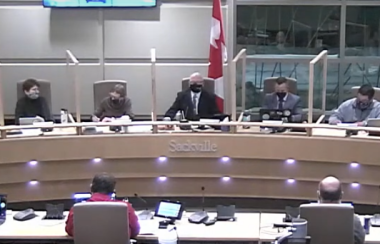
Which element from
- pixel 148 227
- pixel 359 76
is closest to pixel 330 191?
pixel 148 227

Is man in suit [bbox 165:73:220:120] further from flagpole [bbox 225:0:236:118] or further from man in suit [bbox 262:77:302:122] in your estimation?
flagpole [bbox 225:0:236:118]

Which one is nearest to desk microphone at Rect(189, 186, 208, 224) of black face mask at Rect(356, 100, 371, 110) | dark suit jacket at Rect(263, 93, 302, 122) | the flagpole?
dark suit jacket at Rect(263, 93, 302, 122)

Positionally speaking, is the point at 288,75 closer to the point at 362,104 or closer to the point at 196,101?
the point at 196,101

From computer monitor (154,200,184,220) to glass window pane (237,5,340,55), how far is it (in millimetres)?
4503

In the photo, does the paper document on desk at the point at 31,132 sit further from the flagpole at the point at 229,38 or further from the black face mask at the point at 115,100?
the flagpole at the point at 229,38

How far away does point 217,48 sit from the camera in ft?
25.0

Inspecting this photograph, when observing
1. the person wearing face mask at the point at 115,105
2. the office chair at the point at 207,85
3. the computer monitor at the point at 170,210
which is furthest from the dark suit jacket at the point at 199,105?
the computer monitor at the point at 170,210

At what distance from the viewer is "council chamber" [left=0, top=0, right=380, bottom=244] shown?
4.26 meters

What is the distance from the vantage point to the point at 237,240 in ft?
13.6

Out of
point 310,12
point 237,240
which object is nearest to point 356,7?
point 310,12

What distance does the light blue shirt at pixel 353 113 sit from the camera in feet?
20.4

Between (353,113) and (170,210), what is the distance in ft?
8.60

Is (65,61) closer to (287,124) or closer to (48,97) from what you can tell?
(48,97)

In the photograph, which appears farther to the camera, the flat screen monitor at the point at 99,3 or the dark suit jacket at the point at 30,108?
the flat screen monitor at the point at 99,3
